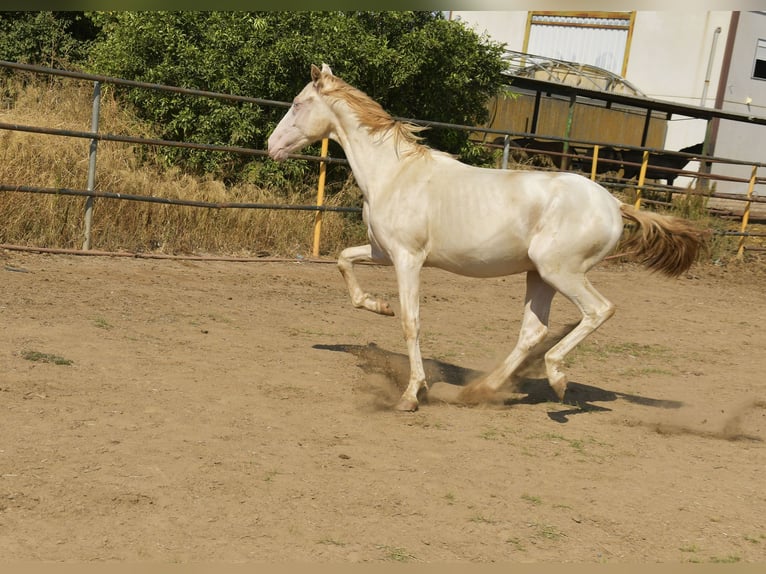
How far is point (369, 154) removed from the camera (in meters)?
5.74

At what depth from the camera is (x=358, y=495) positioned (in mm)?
3633

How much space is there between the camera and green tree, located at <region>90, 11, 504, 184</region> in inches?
446

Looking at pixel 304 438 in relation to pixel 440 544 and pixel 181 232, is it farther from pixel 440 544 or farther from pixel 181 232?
pixel 181 232

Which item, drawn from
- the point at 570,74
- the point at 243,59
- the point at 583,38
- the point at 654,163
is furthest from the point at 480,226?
the point at 583,38

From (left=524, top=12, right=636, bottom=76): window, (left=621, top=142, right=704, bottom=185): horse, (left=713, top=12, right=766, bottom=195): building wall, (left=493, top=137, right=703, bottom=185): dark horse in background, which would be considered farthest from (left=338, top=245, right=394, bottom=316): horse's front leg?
(left=524, top=12, right=636, bottom=76): window

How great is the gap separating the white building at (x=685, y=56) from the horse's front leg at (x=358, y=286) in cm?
2128

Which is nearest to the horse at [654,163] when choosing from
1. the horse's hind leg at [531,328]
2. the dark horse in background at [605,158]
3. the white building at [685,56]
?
the dark horse in background at [605,158]

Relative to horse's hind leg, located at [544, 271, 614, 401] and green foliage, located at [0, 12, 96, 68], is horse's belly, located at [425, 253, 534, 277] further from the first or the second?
green foliage, located at [0, 12, 96, 68]

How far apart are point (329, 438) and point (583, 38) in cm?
2538

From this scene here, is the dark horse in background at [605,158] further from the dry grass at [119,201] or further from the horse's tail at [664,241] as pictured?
the horse's tail at [664,241]

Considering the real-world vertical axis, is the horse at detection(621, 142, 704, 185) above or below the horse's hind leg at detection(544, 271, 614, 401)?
above

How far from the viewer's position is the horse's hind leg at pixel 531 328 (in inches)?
221

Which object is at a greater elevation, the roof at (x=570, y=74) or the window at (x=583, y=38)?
the window at (x=583, y=38)

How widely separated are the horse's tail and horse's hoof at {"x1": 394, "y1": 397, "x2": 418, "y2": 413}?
1773 millimetres
